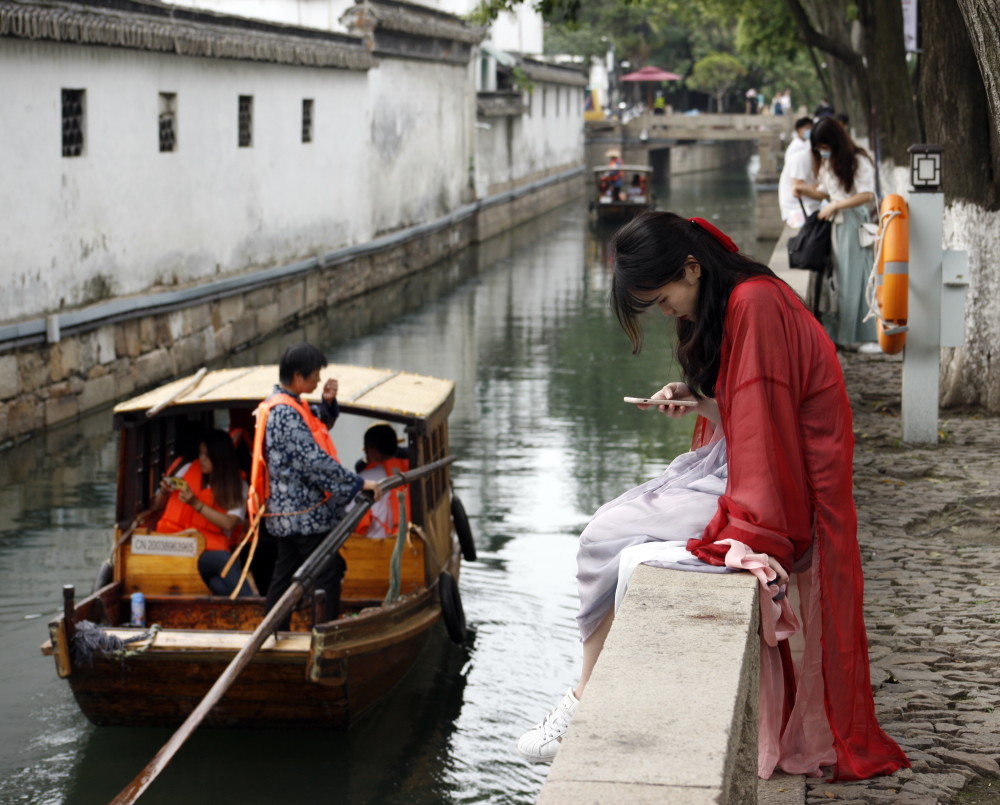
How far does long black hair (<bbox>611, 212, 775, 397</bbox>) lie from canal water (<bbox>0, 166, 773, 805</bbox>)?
399 cm

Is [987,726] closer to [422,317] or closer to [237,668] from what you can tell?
[237,668]

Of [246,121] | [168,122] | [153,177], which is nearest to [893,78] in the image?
[153,177]

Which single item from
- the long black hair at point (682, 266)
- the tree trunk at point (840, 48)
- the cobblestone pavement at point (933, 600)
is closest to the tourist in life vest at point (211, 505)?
the cobblestone pavement at point (933, 600)

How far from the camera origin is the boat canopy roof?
7.95m

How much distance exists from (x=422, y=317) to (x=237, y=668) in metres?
16.5

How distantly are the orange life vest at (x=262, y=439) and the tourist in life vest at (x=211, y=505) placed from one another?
59 centimetres

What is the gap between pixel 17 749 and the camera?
289 inches

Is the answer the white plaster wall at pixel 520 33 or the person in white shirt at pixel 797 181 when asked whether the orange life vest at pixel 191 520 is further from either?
the white plaster wall at pixel 520 33

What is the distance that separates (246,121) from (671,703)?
61.7 feet

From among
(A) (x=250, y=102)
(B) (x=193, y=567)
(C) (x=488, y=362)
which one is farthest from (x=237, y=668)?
(A) (x=250, y=102)

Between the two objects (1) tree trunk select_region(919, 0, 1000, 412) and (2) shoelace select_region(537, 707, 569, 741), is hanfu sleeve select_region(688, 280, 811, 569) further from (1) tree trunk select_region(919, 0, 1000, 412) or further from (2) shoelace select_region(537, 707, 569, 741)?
(1) tree trunk select_region(919, 0, 1000, 412)

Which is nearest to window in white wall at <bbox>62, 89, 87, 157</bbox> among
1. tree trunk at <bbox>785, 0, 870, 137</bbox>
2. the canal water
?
the canal water

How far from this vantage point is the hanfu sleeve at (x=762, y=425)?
3.39m

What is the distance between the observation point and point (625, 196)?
3731 cm
